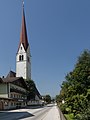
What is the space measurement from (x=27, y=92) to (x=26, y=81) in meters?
4.23

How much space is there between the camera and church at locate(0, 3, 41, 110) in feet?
227

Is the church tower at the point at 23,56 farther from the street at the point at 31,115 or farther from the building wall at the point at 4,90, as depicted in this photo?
the street at the point at 31,115

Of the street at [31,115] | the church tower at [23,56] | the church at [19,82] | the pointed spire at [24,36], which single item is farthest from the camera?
the pointed spire at [24,36]

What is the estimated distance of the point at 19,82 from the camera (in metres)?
83.6

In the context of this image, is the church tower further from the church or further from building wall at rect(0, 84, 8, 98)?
building wall at rect(0, 84, 8, 98)

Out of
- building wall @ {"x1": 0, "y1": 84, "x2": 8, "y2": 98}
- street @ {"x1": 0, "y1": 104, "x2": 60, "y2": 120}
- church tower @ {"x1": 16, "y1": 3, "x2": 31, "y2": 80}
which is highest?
church tower @ {"x1": 16, "y1": 3, "x2": 31, "y2": 80}

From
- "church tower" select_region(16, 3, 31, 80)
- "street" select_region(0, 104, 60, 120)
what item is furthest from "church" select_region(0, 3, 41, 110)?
"street" select_region(0, 104, 60, 120)

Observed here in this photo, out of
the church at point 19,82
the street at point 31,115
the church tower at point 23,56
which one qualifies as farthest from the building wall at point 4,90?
the church tower at point 23,56

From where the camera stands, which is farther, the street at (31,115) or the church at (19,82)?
the church at (19,82)

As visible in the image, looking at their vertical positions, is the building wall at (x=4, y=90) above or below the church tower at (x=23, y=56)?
below

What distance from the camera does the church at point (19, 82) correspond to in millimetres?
69312

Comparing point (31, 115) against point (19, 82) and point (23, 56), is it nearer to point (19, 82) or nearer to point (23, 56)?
point (19, 82)

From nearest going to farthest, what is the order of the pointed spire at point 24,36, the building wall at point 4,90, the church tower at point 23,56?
1. the building wall at point 4,90
2. the church tower at point 23,56
3. the pointed spire at point 24,36

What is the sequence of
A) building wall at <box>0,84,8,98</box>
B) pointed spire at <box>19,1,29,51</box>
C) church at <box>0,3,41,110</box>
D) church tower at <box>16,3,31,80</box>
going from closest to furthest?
church at <box>0,3,41,110</box> → building wall at <box>0,84,8,98</box> → church tower at <box>16,3,31,80</box> → pointed spire at <box>19,1,29,51</box>
